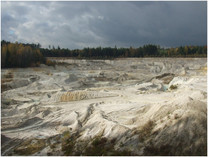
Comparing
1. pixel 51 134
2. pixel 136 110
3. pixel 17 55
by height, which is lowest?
pixel 51 134

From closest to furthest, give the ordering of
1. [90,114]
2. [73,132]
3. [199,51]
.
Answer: [73,132] → [90,114] → [199,51]

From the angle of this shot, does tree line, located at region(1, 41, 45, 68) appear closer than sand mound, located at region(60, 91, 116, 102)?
No

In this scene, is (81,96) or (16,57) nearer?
(81,96)

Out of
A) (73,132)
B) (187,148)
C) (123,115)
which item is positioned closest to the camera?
(187,148)

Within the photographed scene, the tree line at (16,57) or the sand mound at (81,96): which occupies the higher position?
the tree line at (16,57)

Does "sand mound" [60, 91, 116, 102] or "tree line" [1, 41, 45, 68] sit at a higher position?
"tree line" [1, 41, 45, 68]

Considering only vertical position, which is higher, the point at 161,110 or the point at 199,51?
the point at 199,51

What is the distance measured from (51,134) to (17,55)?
122 ft

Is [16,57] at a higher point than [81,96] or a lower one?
higher

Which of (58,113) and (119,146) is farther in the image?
(58,113)

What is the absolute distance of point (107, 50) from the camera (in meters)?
75.6

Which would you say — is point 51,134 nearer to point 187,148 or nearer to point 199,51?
point 187,148

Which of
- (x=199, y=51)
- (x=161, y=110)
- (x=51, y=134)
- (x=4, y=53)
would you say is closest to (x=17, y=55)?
(x=4, y=53)

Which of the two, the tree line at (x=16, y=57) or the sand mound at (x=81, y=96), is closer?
the sand mound at (x=81, y=96)
